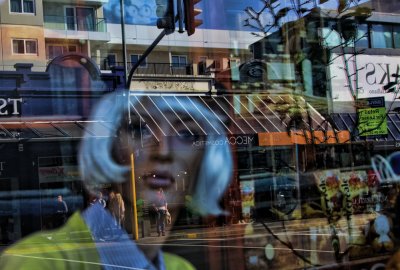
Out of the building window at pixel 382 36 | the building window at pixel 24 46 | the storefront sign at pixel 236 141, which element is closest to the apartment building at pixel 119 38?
the building window at pixel 24 46

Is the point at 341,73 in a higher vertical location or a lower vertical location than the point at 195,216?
higher

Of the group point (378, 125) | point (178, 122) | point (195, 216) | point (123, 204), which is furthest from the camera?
point (378, 125)

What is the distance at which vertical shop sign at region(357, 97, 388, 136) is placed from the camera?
1473 millimetres

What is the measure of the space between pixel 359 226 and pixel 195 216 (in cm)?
59

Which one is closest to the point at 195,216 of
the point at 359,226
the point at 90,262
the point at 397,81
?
the point at 90,262

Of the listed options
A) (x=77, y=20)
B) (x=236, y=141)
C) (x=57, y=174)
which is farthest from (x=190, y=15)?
(x=57, y=174)

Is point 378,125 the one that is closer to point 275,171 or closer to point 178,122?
point 275,171

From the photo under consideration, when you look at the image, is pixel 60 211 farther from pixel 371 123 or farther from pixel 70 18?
pixel 371 123

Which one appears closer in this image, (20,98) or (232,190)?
(20,98)

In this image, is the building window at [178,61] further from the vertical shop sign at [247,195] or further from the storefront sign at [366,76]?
the storefront sign at [366,76]

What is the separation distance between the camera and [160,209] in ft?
4.03

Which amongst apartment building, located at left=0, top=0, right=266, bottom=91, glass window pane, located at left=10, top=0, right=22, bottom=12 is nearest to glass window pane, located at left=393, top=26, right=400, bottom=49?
apartment building, located at left=0, top=0, right=266, bottom=91

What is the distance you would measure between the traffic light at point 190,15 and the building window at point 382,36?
60 centimetres

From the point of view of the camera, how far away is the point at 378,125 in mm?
1490
